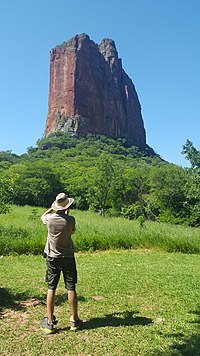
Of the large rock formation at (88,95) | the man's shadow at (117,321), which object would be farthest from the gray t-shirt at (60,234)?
the large rock formation at (88,95)

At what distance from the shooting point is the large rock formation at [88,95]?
98.8 metres

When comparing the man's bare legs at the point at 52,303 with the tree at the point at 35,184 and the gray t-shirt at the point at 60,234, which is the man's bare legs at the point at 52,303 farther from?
the tree at the point at 35,184

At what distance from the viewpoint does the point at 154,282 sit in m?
6.58

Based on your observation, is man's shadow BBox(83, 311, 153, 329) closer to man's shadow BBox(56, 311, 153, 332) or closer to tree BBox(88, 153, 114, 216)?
man's shadow BBox(56, 311, 153, 332)

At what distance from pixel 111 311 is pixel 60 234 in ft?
5.17

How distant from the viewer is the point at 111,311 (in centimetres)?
482

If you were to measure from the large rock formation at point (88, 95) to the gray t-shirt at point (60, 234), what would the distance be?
3377 inches

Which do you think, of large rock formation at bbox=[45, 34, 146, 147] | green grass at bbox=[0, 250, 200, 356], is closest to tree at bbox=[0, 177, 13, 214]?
green grass at bbox=[0, 250, 200, 356]

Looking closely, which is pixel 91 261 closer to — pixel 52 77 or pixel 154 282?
pixel 154 282

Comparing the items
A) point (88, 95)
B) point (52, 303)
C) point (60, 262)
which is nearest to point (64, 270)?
point (60, 262)

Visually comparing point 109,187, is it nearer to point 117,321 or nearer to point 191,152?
point 191,152

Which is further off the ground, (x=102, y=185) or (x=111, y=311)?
(x=102, y=185)

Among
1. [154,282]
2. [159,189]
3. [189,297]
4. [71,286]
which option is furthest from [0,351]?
[159,189]

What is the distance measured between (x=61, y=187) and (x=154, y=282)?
45.9 meters
